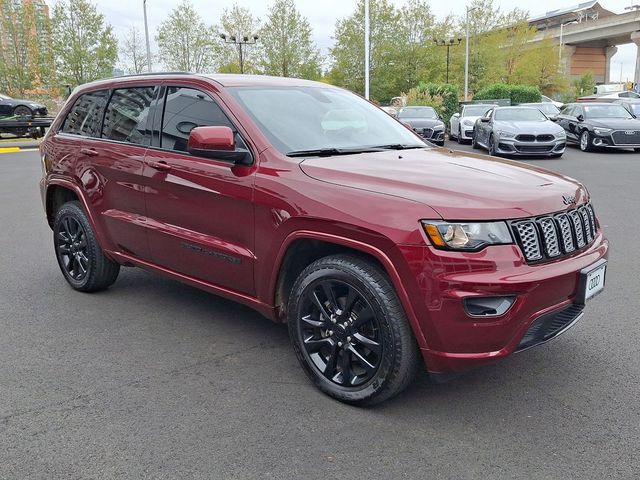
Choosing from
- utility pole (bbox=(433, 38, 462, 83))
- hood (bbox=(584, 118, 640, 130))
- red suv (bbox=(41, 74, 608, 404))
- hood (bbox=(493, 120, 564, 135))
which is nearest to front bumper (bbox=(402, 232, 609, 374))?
red suv (bbox=(41, 74, 608, 404))

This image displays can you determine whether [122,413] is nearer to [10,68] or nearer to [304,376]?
[304,376]

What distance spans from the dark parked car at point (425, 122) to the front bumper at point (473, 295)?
613 inches

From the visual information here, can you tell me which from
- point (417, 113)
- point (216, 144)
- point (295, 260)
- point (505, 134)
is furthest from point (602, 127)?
point (216, 144)

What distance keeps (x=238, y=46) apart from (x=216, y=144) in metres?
46.1

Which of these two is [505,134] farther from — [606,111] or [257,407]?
[257,407]

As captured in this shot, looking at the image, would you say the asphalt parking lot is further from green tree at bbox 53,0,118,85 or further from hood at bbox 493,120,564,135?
green tree at bbox 53,0,118,85

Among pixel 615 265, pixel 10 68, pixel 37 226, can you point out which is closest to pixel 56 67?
pixel 10 68

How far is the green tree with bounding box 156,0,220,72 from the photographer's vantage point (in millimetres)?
46031

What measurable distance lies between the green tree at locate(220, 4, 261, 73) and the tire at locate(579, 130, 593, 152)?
106 ft

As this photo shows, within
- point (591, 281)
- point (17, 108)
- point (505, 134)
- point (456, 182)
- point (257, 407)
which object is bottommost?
point (257, 407)

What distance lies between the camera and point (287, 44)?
47.3 meters

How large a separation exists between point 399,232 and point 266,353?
151 cm

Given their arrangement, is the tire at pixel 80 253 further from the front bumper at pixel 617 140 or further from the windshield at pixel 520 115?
the front bumper at pixel 617 140

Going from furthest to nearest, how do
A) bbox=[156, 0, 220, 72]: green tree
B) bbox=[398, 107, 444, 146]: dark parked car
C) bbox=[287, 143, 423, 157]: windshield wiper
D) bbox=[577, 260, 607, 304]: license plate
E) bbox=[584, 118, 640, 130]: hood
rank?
bbox=[156, 0, 220, 72]: green tree → bbox=[398, 107, 444, 146]: dark parked car → bbox=[584, 118, 640, 130]: hood → bbox=[287, 143, 423, 157]: windshield wiper → bbox=[577, 260, 607, 304]: license plate
